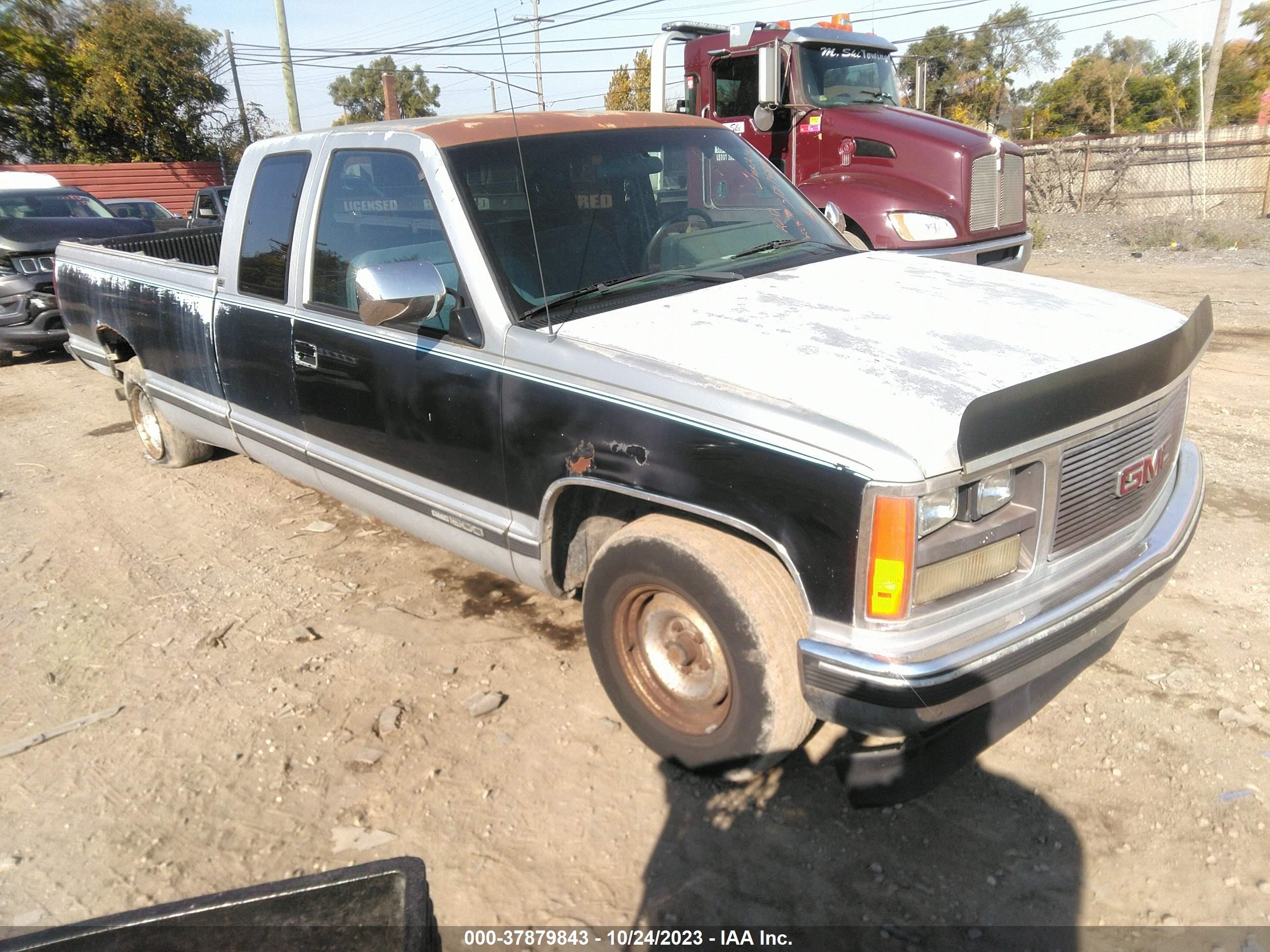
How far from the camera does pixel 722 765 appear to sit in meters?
2.81

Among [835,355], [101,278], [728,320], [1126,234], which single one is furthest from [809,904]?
[1126,234]

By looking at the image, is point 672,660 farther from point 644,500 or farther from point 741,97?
point 741,97

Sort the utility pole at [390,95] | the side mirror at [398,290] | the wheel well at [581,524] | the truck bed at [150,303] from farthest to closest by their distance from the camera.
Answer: the utility pole at [390,95], the truck bed at [150,303], the wheel well at [581,524], the side mirror at [398,290]

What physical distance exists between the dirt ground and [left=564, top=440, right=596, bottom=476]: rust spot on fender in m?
0.95

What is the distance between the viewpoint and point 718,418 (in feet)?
8.12

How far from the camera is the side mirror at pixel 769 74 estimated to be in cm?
785

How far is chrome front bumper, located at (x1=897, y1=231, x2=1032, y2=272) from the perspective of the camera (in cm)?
748

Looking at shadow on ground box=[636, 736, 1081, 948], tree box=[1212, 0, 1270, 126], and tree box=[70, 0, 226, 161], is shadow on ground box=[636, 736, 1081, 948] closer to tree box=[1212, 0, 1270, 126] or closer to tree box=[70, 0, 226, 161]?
tree box=[70, 0, 226, 161]

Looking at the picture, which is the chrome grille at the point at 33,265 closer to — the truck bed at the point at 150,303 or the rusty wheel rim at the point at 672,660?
the truck bed at the point at 150,303

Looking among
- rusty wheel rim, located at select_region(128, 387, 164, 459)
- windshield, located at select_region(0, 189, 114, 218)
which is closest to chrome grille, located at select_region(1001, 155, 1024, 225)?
rusty wheel rim, located at select_region(128, 387, 164, 459)

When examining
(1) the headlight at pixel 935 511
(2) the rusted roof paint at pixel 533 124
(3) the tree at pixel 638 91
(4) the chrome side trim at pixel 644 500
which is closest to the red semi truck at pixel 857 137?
(3) the tree at pixel 638 91

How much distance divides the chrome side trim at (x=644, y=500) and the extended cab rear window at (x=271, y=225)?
1753 mm

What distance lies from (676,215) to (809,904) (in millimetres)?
2476

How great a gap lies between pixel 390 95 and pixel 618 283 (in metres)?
3.14
